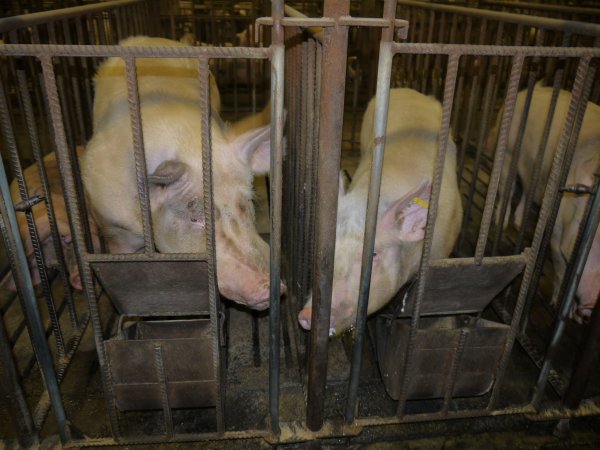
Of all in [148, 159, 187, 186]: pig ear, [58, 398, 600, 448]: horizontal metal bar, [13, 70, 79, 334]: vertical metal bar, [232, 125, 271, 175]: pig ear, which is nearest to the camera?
[13, 70, 79, 334]: vertical metal bar

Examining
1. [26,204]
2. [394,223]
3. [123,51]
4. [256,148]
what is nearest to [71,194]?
[26,204]

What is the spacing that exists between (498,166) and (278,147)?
0.91 metres

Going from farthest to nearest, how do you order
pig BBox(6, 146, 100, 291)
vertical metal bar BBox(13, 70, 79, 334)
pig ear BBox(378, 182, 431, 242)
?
pig BBox(6, 146, 100, 291) → pig ear BBox(378, 182, 431, 242) → vertical metal bar BBox(13, 70, 79, 334)

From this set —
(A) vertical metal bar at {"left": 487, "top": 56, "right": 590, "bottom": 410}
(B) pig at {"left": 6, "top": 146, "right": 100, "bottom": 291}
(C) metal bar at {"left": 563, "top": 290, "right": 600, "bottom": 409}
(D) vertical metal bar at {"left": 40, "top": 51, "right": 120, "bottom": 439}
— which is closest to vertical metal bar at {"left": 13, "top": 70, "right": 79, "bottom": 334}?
(D) vertical metal bar at {"left": 40, "top": 51, "right": 120, "bottom": 439}

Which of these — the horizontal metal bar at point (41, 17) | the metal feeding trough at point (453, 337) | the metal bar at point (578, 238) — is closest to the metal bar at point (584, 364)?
the metal bar at point (578, 238)

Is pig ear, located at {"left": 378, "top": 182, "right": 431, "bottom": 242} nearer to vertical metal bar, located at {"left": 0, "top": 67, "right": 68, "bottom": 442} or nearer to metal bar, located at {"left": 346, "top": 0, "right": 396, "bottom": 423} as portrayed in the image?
metal bar, located at {"left": 346, "top": 0, "right": 396, "bottom": 423}

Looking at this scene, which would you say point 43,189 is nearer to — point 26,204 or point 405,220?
point 26,204

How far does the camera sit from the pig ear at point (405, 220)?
261 centimetres

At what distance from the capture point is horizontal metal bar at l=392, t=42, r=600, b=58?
5.63ft

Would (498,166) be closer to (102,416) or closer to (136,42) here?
(102,416)

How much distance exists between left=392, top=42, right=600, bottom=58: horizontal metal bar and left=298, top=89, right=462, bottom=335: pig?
1.73 ft

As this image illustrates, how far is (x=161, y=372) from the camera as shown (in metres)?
2.17

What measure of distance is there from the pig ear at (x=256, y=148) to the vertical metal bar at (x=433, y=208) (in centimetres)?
119

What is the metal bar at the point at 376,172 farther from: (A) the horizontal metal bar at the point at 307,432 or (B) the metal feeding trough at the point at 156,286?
(B) the metal feeding trough at the point at 156,286
